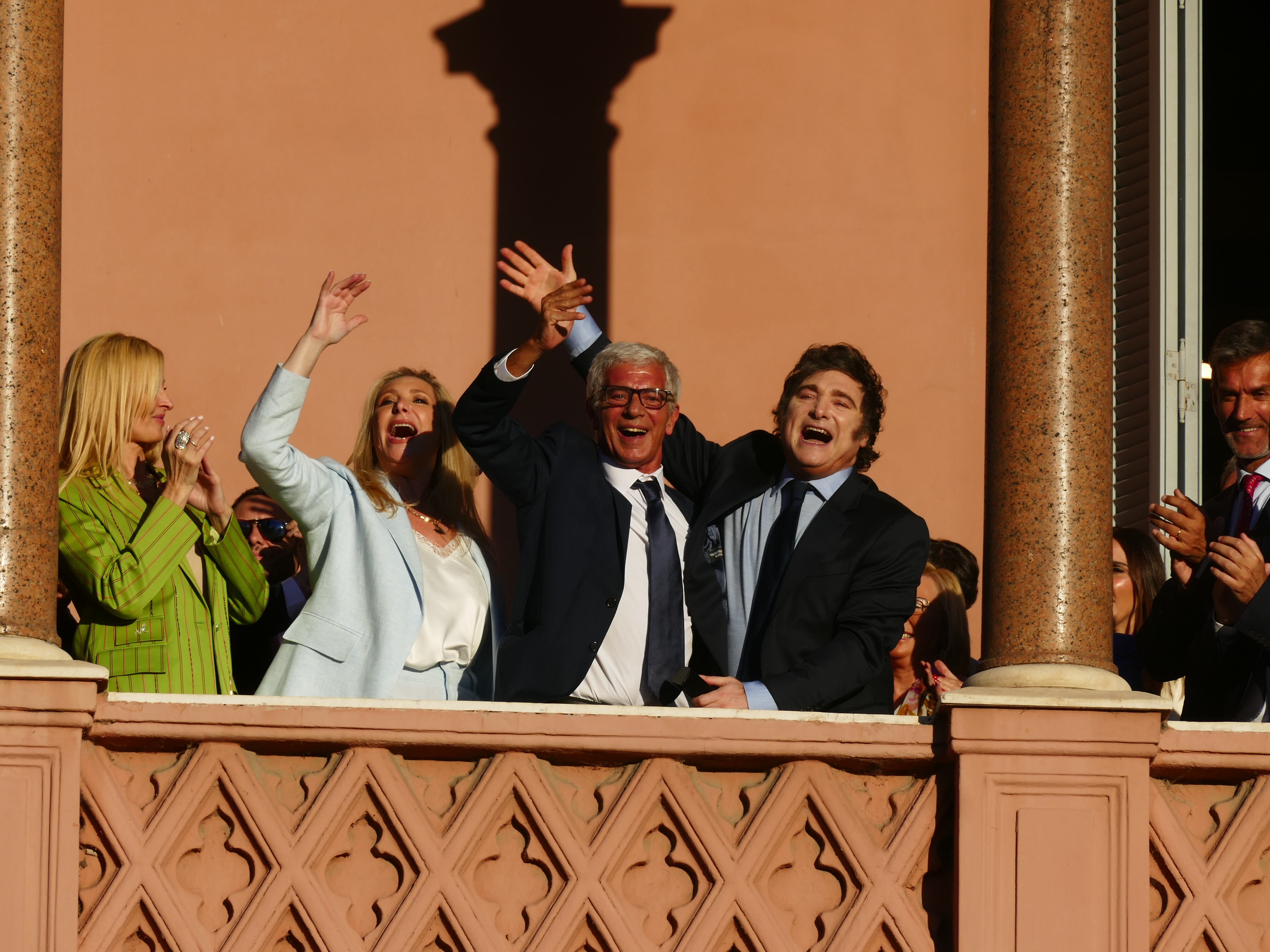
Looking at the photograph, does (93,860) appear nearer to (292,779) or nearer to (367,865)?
(292,779)

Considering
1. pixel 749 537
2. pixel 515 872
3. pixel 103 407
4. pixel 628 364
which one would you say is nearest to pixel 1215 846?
pixel 749 537

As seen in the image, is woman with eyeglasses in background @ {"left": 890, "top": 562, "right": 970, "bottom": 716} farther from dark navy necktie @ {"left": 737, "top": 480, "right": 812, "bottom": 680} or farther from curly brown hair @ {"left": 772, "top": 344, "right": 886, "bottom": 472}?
dark navy necktie @ {"left": 737, "top": 480, "right": 812, "bottom": 680}

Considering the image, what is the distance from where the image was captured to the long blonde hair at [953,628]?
580cm

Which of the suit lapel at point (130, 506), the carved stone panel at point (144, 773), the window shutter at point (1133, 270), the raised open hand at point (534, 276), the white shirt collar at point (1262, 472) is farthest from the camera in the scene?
the window shutter at point (1133, 270)

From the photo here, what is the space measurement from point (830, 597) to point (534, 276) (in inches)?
45.7

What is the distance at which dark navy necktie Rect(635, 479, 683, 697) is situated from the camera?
509 centimetres

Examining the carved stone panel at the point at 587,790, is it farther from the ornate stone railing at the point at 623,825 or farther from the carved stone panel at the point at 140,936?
the carved stone panel at the point at 140,936

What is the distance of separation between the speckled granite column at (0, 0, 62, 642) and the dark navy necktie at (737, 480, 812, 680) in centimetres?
158

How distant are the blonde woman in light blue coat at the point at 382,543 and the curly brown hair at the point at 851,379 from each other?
33.3 inches

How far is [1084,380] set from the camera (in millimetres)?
5031

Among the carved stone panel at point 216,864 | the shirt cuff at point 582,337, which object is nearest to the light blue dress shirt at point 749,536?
the shirt cuff at point 582,337

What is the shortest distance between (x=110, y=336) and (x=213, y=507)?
1.57ft

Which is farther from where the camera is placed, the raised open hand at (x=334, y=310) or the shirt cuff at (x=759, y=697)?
the raised open hand at (x=334, y=310)

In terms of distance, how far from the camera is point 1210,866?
475cm
